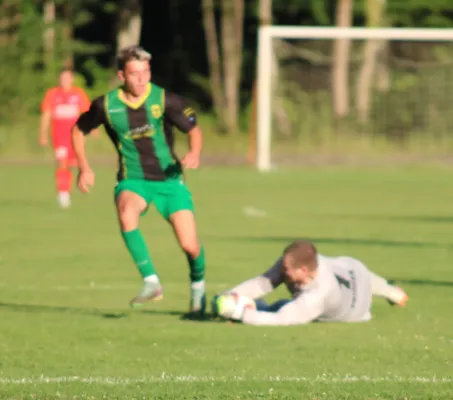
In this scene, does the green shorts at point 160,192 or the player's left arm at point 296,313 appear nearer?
the player's left arm at point 296,313

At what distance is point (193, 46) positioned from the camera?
5138 centimetres

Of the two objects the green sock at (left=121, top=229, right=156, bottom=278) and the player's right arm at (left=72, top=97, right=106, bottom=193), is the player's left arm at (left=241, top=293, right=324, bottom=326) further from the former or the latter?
the player's right arm at (left=72, top=97, right=106, bottom=193)

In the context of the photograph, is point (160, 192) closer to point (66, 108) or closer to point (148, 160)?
point (148, 160)

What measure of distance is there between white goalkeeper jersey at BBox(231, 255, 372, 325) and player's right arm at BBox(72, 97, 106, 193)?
4.20 feet

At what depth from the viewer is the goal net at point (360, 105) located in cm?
3425

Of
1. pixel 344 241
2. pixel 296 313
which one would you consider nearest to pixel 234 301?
pixel 296 313

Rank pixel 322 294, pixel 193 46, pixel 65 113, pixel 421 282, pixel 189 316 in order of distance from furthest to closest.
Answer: pixel 193 46 → pixel 65 113 → pixel 421 282 → pixel 189 316 → pixel 322 294

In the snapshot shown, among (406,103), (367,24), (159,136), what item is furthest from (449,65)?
(159,136)

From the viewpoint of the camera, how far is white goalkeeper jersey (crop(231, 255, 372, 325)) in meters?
9.78

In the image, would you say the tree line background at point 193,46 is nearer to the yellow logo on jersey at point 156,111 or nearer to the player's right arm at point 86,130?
the player's right arm at point 86,130

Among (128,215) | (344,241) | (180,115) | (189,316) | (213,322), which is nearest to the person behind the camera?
(213,322)

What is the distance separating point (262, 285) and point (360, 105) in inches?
986

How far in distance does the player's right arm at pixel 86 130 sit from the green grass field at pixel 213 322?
942 mm

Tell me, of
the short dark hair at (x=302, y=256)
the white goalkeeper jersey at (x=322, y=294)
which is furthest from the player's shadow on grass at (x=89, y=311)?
the short dark hair at (x=302, y=256)
